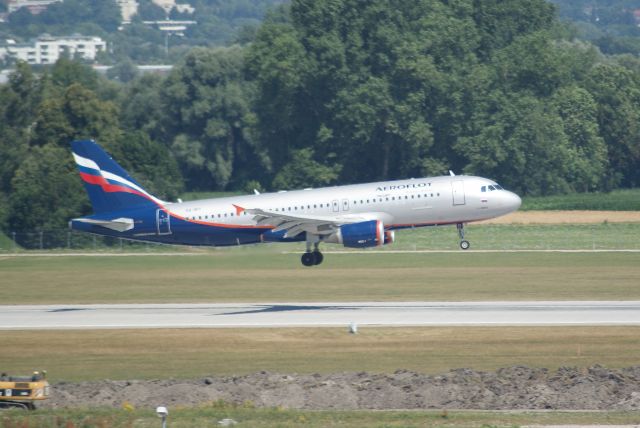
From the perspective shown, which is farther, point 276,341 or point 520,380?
point 276,341

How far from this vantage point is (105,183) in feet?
187

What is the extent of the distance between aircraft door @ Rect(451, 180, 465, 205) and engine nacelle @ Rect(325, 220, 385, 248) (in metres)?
4.57

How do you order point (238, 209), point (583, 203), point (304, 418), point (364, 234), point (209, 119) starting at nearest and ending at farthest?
1. point (304, 418)
2. point (364, 234)
3. point (238, 209)
4. point (583, 203)
5. point (209, 119)

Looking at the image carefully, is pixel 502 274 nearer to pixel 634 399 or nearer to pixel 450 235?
pixel 450 235

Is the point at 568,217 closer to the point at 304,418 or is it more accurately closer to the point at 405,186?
the point at 405,186

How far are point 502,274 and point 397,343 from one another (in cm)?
2103

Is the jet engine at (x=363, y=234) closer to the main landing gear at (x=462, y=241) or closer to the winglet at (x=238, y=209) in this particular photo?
the main landing gear at (x=462, y=241)

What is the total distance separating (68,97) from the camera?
107 m

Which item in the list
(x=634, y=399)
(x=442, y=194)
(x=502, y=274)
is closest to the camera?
(x=634, y=399)

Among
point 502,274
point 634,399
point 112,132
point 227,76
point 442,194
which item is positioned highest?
point 227,76

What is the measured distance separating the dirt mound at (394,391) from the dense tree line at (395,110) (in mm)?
61118

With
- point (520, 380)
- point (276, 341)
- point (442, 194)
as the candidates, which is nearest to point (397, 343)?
point (276, 341)

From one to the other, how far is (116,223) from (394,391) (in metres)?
27.1

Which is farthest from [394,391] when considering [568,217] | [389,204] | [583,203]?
[583,203]
